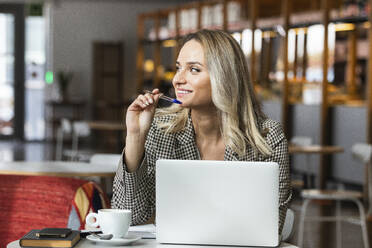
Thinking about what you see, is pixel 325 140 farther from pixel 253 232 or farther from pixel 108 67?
pixel 108 67

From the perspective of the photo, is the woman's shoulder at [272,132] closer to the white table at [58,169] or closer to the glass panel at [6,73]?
the white table at [58,169]

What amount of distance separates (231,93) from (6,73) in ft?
47.8

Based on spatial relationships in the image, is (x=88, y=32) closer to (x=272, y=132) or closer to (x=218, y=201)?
(x=272, y=132)

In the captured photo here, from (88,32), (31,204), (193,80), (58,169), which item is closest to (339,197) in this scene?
(58,169)

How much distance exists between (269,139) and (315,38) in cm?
794

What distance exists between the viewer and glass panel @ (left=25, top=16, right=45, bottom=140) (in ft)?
53.5

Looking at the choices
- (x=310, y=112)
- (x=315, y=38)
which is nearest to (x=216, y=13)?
(x=315, y=38)

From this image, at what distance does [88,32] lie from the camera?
16.5 m

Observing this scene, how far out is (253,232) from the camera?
69.8 inches

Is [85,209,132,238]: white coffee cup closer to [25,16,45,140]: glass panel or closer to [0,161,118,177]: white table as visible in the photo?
[0,161,118,177]: white table

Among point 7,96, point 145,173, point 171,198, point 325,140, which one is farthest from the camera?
point 7,96

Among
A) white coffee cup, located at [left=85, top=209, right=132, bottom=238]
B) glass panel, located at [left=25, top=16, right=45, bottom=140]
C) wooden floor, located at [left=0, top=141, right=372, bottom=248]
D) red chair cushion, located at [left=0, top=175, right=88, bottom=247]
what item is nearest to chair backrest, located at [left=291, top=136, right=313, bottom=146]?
wooden floor, located at [left=0, top=141, right=372, bottom=248]

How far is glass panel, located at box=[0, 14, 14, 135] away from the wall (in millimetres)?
943

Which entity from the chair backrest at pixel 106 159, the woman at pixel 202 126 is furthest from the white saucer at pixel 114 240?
the chair backrest at pixel 106 159
